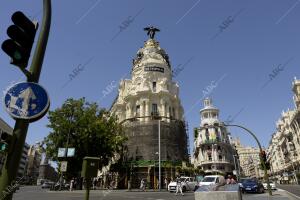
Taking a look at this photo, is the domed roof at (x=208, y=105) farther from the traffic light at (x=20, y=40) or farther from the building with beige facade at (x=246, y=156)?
the building with beige facade at (x=246, y=156)

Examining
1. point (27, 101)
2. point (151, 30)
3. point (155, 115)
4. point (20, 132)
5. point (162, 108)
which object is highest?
point (151, 30)

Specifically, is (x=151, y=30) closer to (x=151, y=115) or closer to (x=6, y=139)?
(x=151, y=115)

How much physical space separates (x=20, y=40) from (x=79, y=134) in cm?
3154

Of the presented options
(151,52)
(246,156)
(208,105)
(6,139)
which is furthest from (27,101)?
(246,156)

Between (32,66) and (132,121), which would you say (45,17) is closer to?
(32,66)

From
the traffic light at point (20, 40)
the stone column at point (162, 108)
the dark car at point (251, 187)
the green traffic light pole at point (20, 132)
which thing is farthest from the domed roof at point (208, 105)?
the traffic light at point (20, 40)

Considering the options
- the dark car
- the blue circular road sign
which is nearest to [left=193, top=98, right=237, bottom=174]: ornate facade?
the dark car

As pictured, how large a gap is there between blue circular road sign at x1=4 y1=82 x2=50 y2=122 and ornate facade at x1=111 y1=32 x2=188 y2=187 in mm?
36142

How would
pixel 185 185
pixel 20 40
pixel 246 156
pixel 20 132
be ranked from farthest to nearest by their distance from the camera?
pixel 246 156, pixel 185 185, pixel 20 40, pixel 20 132

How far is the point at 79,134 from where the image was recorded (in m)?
33.9

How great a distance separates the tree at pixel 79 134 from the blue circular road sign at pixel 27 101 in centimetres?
2976

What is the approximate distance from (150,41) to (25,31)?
58265 mm

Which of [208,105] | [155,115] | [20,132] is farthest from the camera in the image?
[208,105]

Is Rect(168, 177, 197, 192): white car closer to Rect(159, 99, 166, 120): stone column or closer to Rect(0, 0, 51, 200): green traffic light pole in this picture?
Rect(159, 99, 166, 120): stone column
